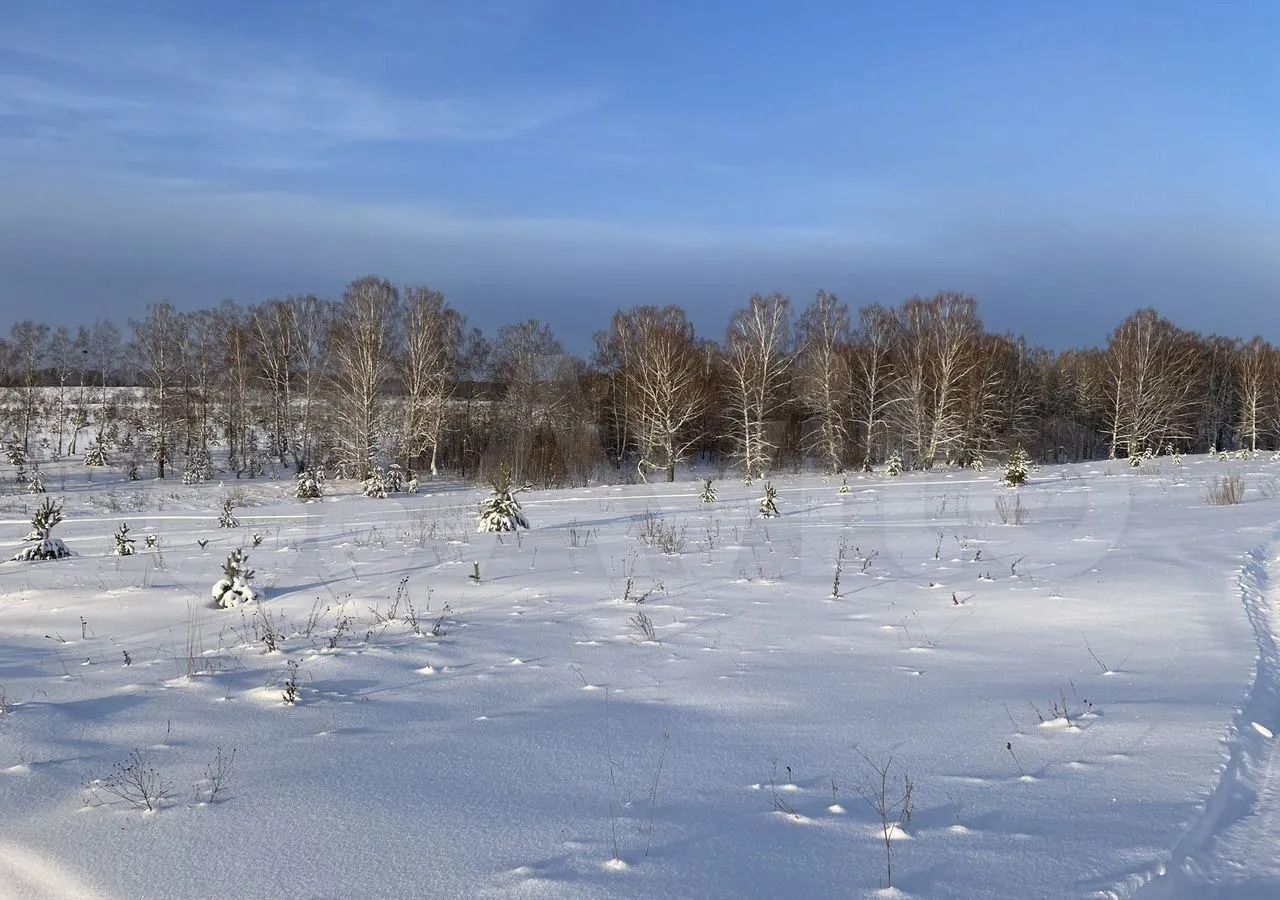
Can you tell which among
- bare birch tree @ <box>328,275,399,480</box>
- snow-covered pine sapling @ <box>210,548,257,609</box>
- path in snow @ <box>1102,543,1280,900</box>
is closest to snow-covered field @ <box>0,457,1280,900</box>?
path in snow @ <box>1102,543,1280,900</box>

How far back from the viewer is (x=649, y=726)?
431 centimetres

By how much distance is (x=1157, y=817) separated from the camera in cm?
318

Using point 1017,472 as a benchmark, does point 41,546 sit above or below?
below

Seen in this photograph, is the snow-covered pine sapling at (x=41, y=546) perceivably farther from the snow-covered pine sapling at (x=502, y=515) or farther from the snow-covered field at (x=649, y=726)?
the snow-covered pine sapling at (x=502, y=515)

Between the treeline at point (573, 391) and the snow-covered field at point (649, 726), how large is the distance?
22.5m

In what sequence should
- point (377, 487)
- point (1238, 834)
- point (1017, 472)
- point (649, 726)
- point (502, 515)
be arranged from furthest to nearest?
point (377, 487)
point (1017, 472)
point (502, 515)
point (649, 726)
point (1238, 834)

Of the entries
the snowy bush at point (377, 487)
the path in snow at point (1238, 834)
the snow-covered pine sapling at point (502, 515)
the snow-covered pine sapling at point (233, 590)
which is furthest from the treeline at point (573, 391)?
the path in snow at point (1238, 834)

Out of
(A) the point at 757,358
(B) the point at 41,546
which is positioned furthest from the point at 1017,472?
(B) the point at 41,546

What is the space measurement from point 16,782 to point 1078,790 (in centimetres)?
446

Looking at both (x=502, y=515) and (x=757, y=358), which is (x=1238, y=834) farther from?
(x=757, y=358)

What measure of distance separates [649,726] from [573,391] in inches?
1459

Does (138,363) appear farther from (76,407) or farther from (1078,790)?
(1078,790)

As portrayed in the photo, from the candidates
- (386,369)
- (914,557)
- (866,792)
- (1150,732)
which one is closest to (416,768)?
(866,792)

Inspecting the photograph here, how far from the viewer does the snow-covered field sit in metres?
2.87
